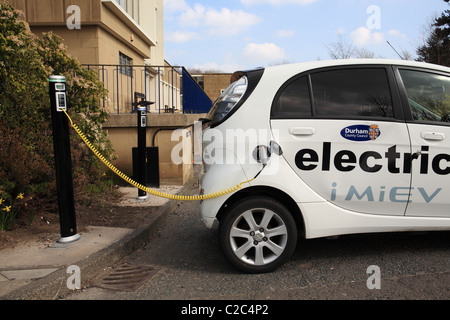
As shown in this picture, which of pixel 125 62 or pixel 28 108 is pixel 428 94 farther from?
pixel 125 62

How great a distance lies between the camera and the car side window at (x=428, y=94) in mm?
3387

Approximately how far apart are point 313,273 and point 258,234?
0.63 metres

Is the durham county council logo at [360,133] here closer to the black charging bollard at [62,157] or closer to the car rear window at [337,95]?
the car rear window at [337,95]

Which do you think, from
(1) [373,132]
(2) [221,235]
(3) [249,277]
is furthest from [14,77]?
(1) [373,132]

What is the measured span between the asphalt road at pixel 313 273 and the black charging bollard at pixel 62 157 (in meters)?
0.72

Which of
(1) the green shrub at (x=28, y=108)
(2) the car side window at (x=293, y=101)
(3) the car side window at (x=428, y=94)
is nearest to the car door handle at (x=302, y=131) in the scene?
(2) the car side window at (x=293, y=101)

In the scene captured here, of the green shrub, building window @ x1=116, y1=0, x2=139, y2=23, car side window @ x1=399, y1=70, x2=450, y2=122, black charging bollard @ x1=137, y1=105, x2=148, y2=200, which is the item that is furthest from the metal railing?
car side window @ x1=399, y1=70, x2=450, y2=122

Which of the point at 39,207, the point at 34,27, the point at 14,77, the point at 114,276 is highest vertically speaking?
the point at 34,27

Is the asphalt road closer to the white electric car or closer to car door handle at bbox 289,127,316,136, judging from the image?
the white electric car

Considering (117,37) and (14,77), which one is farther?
(117,37)

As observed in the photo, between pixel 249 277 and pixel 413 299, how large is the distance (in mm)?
1308

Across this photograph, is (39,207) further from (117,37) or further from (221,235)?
(117,37)

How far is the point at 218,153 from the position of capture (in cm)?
330

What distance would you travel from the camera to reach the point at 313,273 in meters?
3.28
